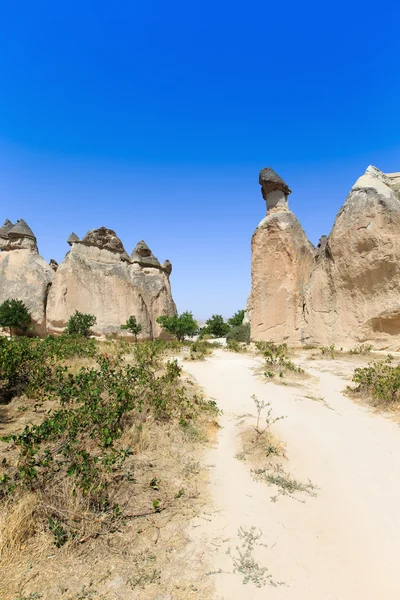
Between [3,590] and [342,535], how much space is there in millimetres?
2321

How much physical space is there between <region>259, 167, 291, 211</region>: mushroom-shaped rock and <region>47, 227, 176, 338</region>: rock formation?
1165cm

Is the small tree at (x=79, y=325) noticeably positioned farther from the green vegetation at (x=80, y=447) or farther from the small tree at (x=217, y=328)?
the small tree at (x=217, y=328)

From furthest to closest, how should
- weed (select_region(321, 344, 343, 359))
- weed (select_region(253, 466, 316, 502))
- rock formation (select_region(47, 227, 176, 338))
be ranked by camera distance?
1. rock formation (select_region(47, 227, 176, 338))
2. weed (select_region(321, 344, 343, 359))
3. weed (select_region(253, 466, 316, 502))

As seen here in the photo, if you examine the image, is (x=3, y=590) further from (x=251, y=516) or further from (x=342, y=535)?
(x=342, y=535)

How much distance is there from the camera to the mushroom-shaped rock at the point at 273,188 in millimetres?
15562

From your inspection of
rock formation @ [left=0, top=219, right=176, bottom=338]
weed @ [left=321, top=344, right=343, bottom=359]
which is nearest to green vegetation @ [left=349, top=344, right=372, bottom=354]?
weed @ [left=321, top=344, right=343, bottom=359]

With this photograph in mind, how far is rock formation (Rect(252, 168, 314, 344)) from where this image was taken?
46.1 feet

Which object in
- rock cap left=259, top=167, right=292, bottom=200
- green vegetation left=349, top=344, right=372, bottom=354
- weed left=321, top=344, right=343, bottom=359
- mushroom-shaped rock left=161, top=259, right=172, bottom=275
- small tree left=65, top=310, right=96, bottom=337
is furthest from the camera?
mushroom-shaped rock left=161, top=259, right=172, bottom=275

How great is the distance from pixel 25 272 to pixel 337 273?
63.8ft

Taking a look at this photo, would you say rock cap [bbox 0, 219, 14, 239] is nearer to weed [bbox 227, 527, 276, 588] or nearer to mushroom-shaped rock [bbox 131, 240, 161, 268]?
mushroom-shaped rock [bbox 131, 240, 161, 268]

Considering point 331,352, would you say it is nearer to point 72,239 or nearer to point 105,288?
point 105,288

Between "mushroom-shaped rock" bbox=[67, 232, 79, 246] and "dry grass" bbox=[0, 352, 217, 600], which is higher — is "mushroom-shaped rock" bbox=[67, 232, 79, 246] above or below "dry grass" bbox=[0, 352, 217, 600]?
above

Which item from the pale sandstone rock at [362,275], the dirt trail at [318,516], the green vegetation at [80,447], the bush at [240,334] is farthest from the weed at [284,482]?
the bush at [240,334]

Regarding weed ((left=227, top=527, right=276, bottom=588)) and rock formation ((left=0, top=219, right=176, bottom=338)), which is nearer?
weed ((left=227, top=527, right=276, bottom=588))
